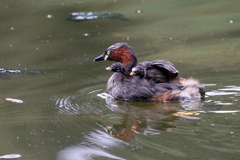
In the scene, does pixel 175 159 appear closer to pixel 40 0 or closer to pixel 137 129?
pixel 137 129

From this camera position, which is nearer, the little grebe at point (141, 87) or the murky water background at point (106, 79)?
the murky water background at point (106, 79)

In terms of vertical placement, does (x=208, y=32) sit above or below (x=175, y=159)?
above

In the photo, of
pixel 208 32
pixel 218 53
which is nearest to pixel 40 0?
pixel 208 32

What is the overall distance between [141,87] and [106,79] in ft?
3.80

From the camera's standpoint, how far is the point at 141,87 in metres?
6.48

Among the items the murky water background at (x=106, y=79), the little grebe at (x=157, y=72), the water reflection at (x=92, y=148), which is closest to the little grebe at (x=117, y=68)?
the little grebe at (x=157, y=72)

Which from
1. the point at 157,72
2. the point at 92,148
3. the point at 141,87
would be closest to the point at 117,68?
the point at 141,87

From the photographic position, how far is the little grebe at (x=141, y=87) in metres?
6.31

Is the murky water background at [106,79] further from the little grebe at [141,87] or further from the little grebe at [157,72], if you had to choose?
the little grebe at [157,72]

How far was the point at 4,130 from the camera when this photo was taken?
5.16 meters

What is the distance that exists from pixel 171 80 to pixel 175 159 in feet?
8.59

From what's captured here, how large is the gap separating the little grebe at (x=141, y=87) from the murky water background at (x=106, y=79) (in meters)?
0.17

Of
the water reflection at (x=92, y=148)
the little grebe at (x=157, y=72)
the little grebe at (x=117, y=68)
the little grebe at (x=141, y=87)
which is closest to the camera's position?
the water reflection at (x=92, y=148)

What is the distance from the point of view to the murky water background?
4562 mm
